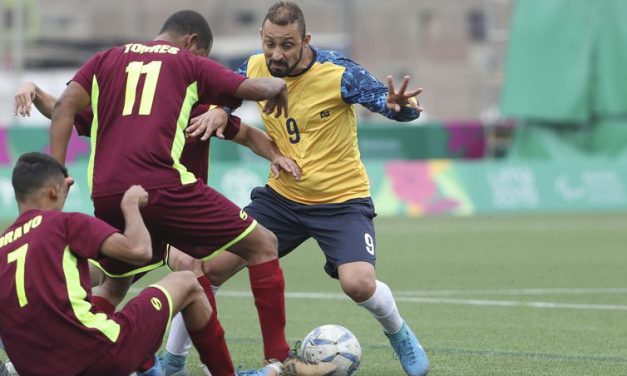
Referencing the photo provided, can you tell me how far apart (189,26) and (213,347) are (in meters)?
1.78

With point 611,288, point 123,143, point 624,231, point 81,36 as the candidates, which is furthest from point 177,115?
point 81,36

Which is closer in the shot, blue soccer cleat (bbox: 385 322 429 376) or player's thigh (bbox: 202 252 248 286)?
blue soccer cleat (bbox: 385 322 429 376)

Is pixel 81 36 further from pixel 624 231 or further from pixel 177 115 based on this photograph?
pixel 177 115

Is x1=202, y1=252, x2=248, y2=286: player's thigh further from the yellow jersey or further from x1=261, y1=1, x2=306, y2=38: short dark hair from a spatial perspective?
x1=261, y1=1, x2=306, y2=38: short dark hair

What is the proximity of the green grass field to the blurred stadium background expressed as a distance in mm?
22

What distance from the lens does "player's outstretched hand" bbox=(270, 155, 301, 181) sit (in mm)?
7519

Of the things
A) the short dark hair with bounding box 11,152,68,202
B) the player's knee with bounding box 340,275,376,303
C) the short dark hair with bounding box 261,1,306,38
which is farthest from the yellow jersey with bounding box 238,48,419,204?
the short dark hair with bounding box 11,152,68,202

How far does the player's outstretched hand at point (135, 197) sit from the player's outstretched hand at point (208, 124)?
2.93 ft

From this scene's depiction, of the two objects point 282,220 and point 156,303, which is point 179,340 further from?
point 156,303

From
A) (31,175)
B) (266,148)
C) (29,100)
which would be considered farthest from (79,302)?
(266,148)

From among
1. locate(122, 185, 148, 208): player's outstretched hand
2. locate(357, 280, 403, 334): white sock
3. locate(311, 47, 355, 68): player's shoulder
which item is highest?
locate(311, 47, 355, 68): player's shoulder

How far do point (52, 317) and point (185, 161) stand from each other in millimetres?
2063

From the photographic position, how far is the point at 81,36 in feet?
225

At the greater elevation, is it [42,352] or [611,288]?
[42,352]
